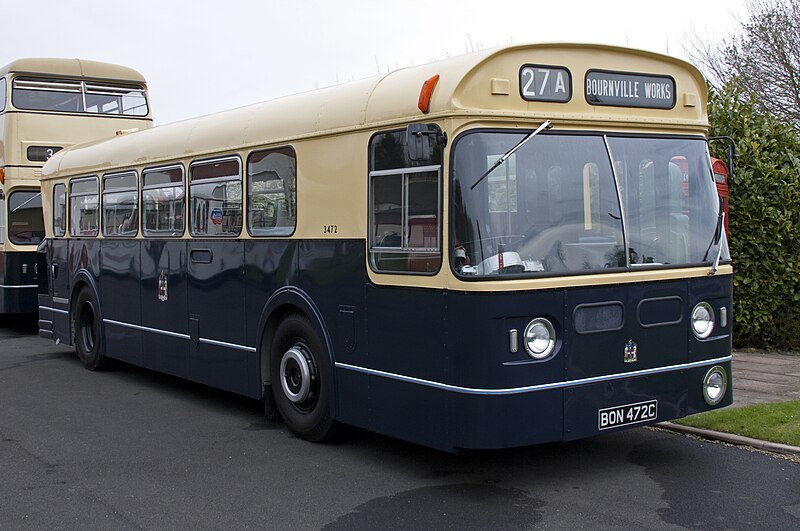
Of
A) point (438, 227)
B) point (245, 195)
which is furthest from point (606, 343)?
point (245, 195)

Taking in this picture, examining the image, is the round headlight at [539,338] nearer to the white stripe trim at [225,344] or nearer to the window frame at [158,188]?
the white stripe trim at [225,344]

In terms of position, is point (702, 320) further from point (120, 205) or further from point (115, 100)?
point (115, 100)

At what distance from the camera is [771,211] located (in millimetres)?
12219

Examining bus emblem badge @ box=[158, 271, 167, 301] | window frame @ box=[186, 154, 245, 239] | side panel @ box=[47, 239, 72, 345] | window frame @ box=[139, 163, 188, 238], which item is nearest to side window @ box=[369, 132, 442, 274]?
window frame @ box=[186, 154, 245, 239]

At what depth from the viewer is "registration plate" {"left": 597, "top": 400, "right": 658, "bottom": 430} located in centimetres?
657

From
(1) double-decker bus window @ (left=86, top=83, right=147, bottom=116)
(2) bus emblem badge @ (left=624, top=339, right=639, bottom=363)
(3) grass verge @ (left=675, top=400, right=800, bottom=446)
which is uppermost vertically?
(1) double-decker bus window @ (left=86, top=83, right=147, bottom=116)

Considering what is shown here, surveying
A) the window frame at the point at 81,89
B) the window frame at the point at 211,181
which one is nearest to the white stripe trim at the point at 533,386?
the window frame at the point at 211,181

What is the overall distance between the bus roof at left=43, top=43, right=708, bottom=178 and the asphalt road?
8.21 ft

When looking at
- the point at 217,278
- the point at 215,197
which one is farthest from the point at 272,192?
the point at 217,278

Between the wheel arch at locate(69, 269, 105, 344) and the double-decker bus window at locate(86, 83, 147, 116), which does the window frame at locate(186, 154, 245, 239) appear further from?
the double-decker bus window at locate(86, 83, 147, 116)

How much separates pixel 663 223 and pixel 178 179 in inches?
205

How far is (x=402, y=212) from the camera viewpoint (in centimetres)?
682

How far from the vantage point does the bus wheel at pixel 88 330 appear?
1229 centimetres

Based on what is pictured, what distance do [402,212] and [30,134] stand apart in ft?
38.7
